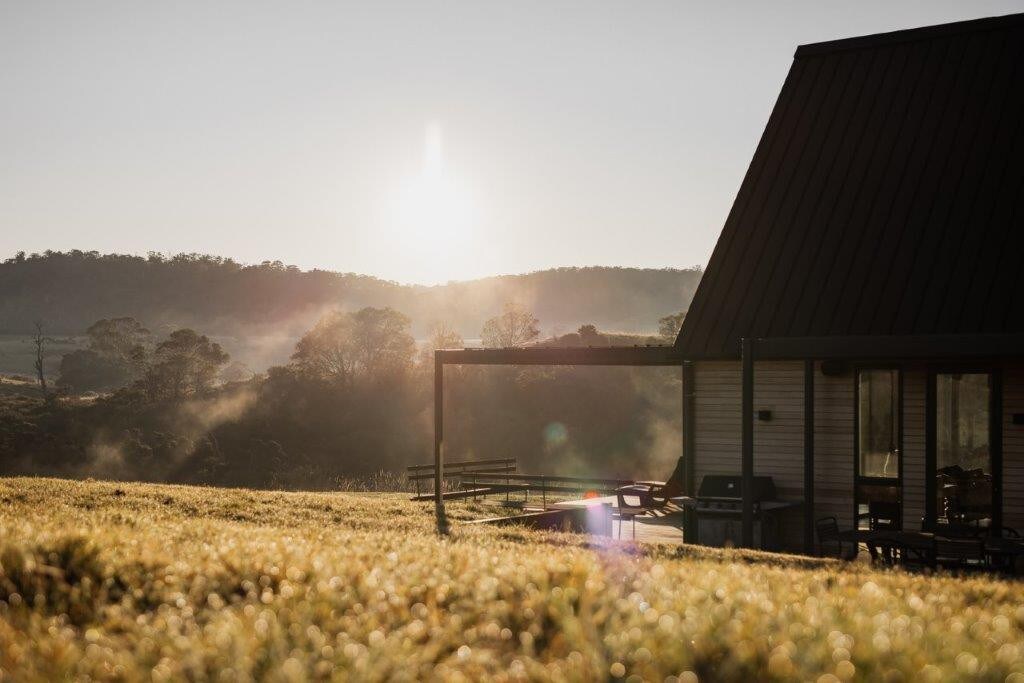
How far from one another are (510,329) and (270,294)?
54872 millimetres

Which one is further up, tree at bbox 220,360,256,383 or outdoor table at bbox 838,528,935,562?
tree at bbox 220,360,256,383

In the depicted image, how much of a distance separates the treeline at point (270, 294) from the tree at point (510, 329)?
43674mm

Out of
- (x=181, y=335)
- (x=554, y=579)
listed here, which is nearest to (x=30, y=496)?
(x=554, y=579)

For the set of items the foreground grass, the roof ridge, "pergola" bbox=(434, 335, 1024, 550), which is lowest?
the foreground grass

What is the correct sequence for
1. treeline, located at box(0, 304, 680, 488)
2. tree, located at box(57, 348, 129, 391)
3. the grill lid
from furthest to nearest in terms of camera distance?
tree, located at box(57, 348, 129, 391), treeline, located at box(0, 304, 680, 488), the grill lid

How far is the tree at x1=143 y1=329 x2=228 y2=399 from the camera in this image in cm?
5266

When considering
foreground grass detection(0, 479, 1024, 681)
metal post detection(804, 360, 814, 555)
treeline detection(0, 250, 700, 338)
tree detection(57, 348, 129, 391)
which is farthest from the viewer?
treeline detection(0, 250, 700, 338)

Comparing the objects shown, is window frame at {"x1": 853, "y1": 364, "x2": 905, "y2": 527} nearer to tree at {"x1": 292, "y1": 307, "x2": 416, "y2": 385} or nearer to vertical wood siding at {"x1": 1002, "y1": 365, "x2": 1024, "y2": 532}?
vertical wood siding at {"x1": 1002, "y1": 365, "x2": 1024, "y2": 532}

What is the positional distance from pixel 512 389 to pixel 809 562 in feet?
129

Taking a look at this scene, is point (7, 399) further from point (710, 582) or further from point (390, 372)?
point (710, 582)

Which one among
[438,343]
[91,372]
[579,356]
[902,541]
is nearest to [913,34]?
[579,356]

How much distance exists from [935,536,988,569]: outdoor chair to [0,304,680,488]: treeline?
30406 millimetres

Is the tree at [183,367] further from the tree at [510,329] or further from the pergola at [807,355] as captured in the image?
the pergola at [807,355]

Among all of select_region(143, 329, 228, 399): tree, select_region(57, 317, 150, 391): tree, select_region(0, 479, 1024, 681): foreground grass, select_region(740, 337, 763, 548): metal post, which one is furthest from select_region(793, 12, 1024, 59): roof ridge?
select_region(57, 317, 150, 391): tree
